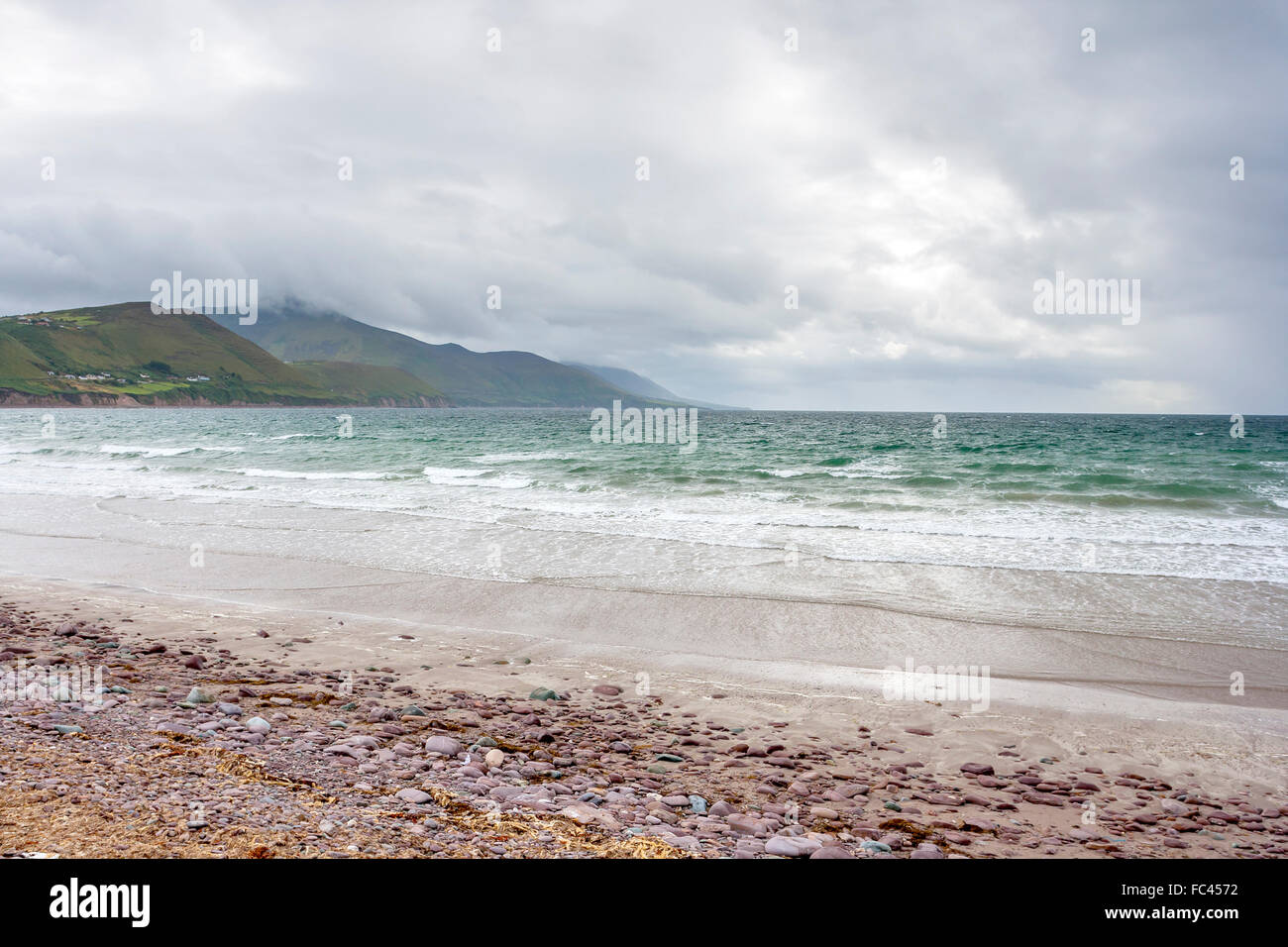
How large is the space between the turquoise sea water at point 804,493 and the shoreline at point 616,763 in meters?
7.45

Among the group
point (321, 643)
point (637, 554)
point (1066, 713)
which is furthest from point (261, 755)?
point (637, 554)

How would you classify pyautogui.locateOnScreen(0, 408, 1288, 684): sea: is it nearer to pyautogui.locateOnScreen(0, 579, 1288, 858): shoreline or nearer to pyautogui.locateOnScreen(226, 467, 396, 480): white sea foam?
pyautogui.locateOnScreen(226, 467, 396, 480): white sea foam

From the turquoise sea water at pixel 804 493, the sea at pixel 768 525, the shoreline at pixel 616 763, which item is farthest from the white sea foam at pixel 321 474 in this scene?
the shoreline at pixel 616 763

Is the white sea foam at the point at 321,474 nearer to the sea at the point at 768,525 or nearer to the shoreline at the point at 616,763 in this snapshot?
the sea at the point at 768,525

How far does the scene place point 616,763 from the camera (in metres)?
5.71

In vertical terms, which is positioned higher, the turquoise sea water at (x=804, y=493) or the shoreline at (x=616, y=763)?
the turquoise sea water at (x=804, y=493)

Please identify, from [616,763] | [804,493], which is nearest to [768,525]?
[804,493]

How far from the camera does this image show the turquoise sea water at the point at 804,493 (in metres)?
16.6

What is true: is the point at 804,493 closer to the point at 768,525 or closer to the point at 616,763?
the point at 768,525

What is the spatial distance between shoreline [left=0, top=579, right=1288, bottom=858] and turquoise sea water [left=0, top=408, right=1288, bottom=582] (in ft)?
24.5

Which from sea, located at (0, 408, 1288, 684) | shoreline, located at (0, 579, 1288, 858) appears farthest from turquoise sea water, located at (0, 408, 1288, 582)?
shoreline, located at (0, 579, 1288, 858)

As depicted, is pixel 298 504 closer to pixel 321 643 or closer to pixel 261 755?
pixel 321 643

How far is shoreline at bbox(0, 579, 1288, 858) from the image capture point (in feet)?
13.7
